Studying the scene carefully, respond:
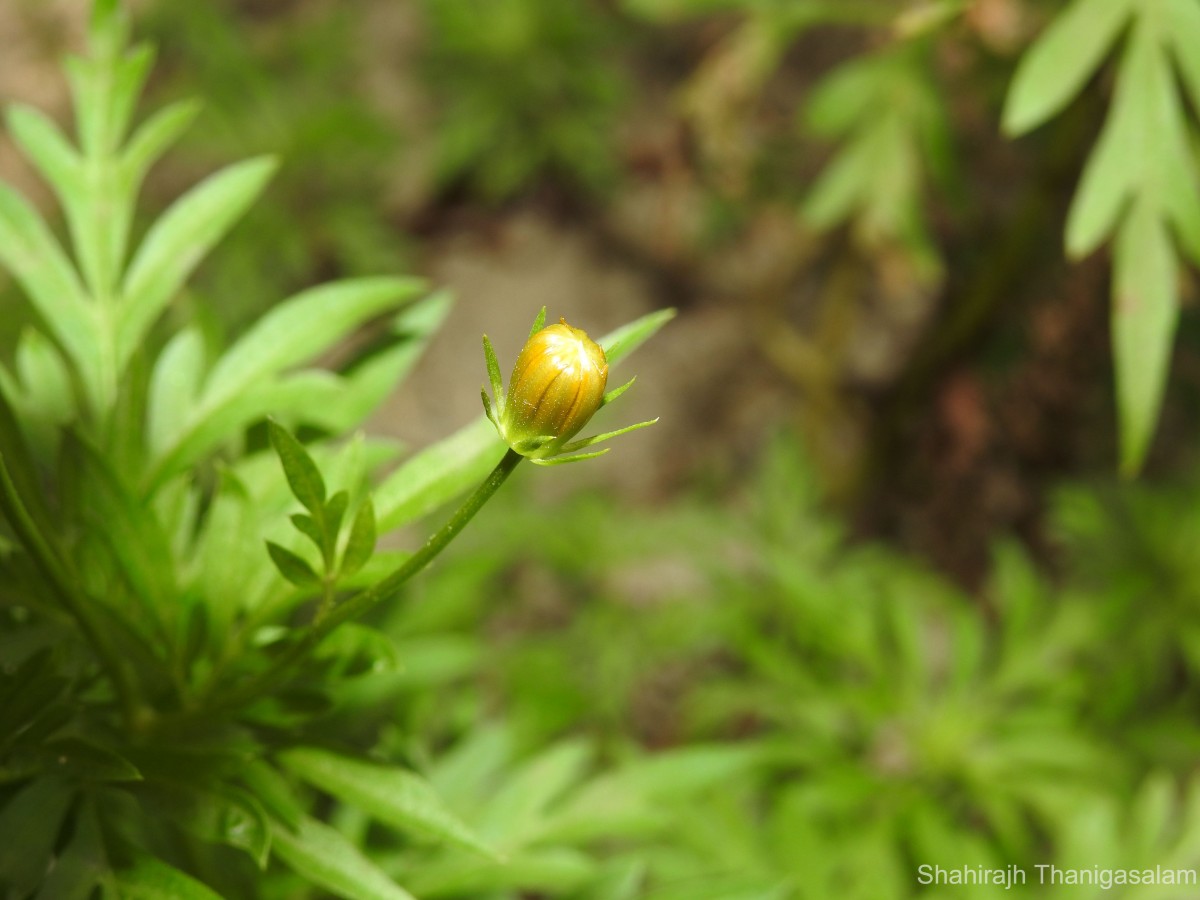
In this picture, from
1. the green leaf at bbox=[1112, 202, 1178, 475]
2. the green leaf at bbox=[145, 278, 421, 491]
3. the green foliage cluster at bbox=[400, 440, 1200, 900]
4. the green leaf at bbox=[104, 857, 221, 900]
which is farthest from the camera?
the green foliage cluster at bbox=[400, 440, 1200, 900]

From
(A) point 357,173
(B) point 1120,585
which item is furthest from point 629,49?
(B) point 1120,585

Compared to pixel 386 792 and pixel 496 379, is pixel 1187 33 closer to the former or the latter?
pixel 496 379

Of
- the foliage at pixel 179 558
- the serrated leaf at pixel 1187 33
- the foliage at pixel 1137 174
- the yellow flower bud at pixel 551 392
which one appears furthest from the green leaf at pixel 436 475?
the serrated leaf at pixel 1187 33

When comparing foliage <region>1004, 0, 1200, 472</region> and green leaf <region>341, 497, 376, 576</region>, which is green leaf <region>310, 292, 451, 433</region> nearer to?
green leaf <region>341, 497, 376, 576</region>

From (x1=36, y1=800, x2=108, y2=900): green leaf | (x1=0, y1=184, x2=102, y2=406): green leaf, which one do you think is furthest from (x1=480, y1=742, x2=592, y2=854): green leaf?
(x1=0, y1=184, x2=102, y2=406): green leaf

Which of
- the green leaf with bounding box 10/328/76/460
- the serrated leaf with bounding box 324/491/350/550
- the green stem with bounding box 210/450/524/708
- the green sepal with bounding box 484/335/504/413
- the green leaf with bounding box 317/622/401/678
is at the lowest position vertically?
the green stem with bounding box 210/450/524/708

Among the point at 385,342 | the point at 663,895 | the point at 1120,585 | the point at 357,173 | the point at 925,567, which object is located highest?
the point at 357,173

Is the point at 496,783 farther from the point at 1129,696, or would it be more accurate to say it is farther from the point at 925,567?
the point at 925,567
